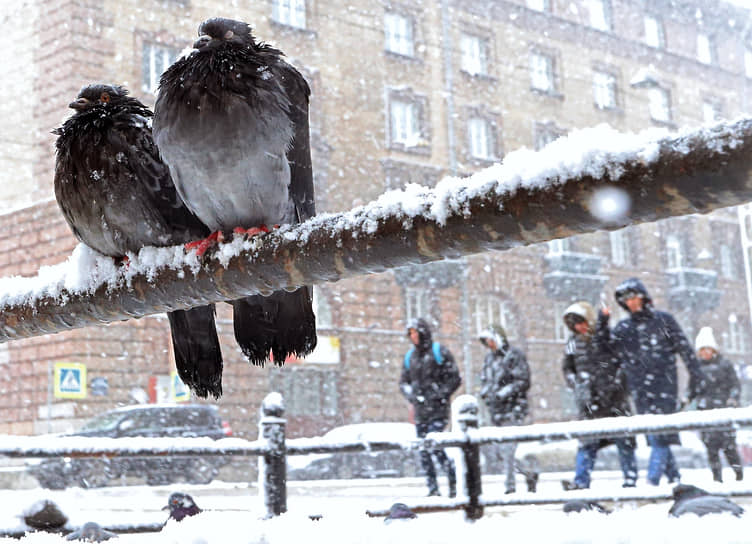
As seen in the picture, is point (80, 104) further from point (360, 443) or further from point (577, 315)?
point (577, 315)

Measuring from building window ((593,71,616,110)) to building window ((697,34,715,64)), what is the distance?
549cm

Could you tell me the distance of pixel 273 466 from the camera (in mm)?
4184

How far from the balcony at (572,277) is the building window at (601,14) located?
27.5 ft

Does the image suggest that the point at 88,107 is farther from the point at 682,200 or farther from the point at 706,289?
the point at 706,289

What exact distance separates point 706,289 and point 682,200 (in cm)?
3089

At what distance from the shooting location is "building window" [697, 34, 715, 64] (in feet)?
108

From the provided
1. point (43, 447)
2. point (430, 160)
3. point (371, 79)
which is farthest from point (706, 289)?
point (43, 447)

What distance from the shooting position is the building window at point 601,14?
2955 cm

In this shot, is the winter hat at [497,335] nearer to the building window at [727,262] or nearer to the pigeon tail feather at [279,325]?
the pigeon tail feather at [279,325]

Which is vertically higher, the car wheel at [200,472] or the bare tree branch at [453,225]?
the bare tree branch at [453,225]

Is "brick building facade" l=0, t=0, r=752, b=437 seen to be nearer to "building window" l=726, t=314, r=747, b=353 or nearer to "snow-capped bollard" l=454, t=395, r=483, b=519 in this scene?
"building window" l=726, t=314, r=747, b=353

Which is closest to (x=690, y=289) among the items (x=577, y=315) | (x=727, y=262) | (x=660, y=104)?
(x=727, y=262)

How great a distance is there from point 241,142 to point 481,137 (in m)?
24.0

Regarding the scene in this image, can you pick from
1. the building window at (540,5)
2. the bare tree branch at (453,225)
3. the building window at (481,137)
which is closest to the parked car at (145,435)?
the bare tree branch at (453,225)
